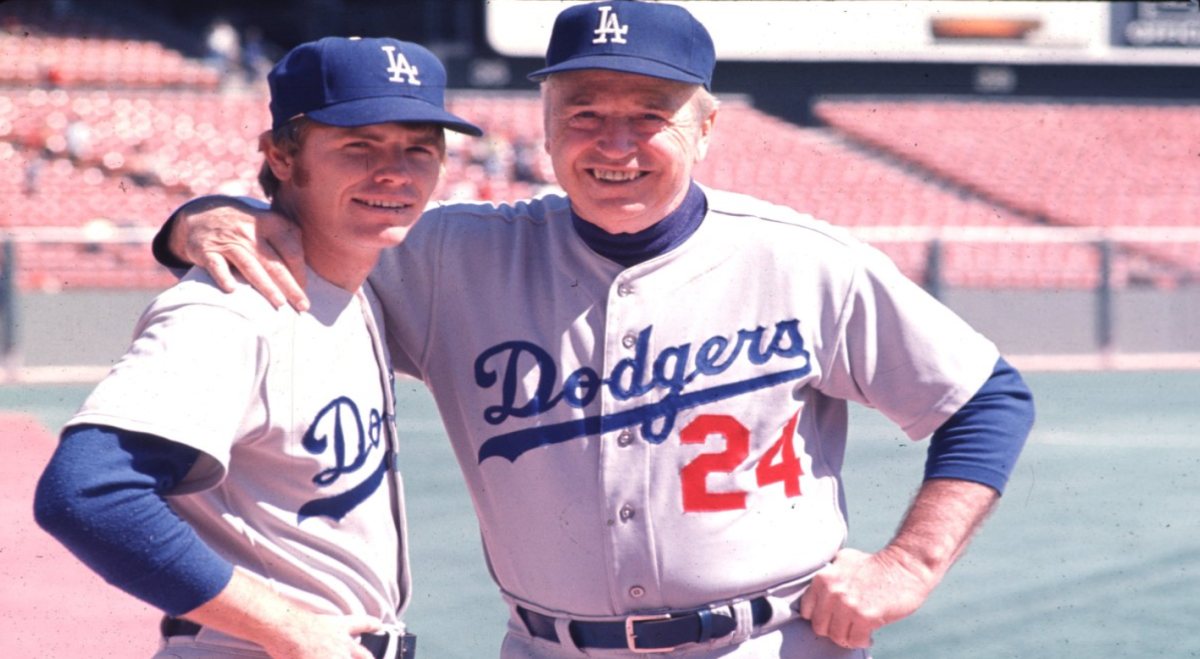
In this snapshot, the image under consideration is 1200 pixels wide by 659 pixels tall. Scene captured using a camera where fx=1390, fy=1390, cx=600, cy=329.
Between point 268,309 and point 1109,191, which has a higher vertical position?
point 268,309

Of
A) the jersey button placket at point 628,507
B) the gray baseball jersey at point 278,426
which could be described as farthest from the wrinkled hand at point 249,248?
the jersey button placket at point 628,507

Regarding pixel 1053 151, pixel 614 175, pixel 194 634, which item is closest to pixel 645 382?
pixel 614 175

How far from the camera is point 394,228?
204 cm

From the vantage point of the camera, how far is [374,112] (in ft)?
6.59

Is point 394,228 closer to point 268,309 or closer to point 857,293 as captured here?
point 268,309

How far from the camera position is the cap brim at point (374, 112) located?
6.57 feet

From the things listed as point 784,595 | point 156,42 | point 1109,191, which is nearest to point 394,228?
point 784,595

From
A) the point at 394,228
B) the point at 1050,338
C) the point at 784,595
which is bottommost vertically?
the point at 1050,338

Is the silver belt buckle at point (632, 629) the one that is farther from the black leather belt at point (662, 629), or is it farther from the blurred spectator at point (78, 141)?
the blurred spectator at point (78, 141)

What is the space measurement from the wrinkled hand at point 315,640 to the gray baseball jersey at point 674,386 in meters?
0.41

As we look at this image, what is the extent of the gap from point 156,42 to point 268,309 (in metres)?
19.5

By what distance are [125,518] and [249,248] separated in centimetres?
45

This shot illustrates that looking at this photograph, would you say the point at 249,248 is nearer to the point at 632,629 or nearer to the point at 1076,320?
the point at 632,629

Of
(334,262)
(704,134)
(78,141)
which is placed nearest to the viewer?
(334,262)
